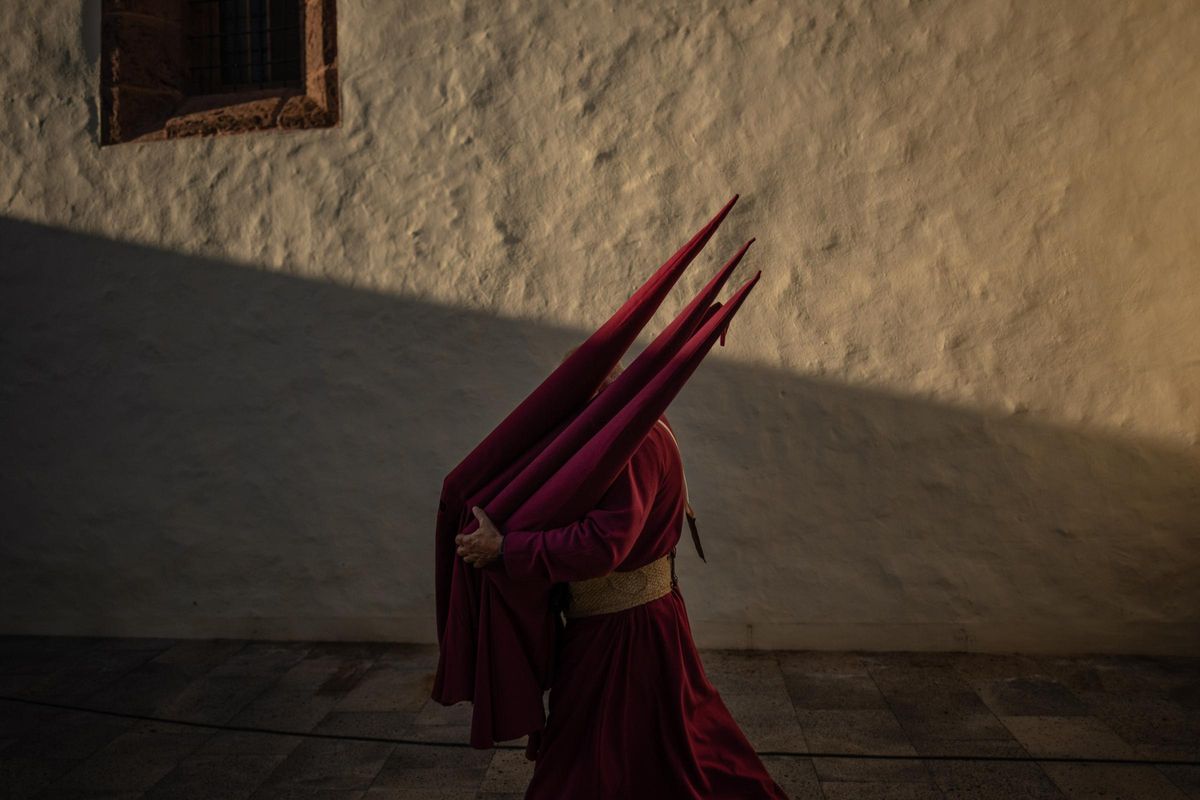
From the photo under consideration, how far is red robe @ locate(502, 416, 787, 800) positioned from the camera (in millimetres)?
2576

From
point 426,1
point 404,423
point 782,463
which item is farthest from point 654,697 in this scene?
point 426,1

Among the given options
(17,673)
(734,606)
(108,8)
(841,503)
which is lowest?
(17,673)

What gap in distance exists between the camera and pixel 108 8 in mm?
5305

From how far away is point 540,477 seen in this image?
2.66 meters

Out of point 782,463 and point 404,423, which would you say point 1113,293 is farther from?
point 404,423

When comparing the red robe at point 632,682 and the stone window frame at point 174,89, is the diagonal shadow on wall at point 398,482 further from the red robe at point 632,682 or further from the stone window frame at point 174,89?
the red robe at point 632,682

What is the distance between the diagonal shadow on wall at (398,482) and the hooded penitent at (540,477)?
2.12 meters

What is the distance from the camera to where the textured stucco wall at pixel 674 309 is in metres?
4.48

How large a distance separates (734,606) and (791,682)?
20.0 inches

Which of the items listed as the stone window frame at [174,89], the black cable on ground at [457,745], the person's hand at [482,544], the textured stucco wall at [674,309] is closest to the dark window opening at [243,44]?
the stone window frame at [174,89]

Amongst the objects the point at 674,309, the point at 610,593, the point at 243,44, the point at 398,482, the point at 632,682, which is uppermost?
the point at 243,44

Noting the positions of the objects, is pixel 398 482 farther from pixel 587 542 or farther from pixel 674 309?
pixel 587 542

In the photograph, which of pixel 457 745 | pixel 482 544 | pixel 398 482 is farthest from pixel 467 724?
pixel 482 544

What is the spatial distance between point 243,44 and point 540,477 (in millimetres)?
4051
